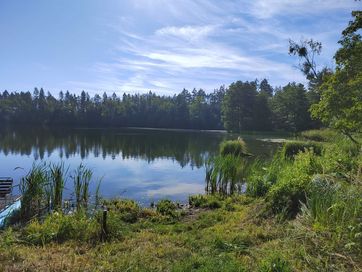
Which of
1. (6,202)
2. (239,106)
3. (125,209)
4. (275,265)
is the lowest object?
(6,202)

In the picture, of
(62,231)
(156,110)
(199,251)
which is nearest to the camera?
(199,251)

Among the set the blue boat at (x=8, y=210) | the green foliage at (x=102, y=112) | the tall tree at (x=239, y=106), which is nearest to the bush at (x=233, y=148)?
the blue boat at (x=8, y=210)

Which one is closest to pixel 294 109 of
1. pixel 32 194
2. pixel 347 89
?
pixel 347 89

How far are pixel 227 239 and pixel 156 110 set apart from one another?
100 meters

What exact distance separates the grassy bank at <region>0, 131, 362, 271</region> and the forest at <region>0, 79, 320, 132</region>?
2557 inches

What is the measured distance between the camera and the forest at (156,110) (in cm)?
7669

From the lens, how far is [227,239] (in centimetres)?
562

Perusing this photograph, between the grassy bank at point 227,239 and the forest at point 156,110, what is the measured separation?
64938 mm

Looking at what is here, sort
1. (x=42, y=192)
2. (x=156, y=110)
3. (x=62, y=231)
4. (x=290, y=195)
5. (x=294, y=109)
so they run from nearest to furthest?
(x=62, y=231) → (x=290, y=195) → (x=42, y=192) → (x=294, y=109) → (x=156, y=110)

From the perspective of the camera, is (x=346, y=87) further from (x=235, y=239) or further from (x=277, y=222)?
(x=235, y=239)

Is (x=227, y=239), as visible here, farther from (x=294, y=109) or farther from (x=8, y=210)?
(x=294, y=109)

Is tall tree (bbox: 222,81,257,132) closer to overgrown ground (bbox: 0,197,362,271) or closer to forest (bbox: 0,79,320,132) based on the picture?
forest (bbox: 0,79,320,132)

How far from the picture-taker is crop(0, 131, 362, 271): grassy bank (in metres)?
4.38

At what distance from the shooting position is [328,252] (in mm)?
4320
